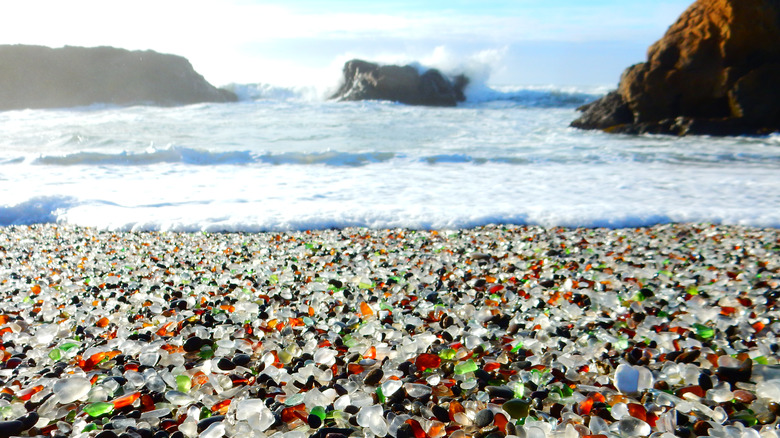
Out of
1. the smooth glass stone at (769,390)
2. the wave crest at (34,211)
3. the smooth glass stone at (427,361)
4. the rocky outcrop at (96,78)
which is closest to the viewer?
the smooth glass stone at (769,390)

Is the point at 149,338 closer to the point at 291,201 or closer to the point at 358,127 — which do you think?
the point at 291,201

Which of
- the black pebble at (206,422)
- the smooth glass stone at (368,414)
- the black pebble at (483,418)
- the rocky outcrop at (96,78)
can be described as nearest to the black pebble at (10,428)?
the black pebble at (206,422)

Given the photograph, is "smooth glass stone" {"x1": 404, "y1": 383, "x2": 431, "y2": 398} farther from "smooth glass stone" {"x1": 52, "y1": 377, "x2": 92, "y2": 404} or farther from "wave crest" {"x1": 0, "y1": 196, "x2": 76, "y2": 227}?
"wave crest" {"x1": 0, "y1": 196, "x2": 76, "y2": 227}

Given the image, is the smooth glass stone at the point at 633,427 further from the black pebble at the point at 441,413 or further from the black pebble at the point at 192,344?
the black pebble at the point at 192,344

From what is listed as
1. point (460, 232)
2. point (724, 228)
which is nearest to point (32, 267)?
point (460, 232)

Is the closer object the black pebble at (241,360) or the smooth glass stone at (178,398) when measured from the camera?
the smooth glass stone at (178,398)

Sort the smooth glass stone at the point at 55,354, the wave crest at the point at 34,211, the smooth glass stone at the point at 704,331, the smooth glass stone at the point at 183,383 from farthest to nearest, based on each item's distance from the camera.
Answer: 1. the wave crest at the point at 34,211
2. the smooth glass stone at the point at 704,331
3. the smooth glass stone at the point at 55,354
4. the smooth glass stone at the point at 183,383

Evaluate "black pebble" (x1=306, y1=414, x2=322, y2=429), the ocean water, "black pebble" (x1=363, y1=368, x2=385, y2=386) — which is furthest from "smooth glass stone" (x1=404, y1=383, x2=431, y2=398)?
the ocean water
